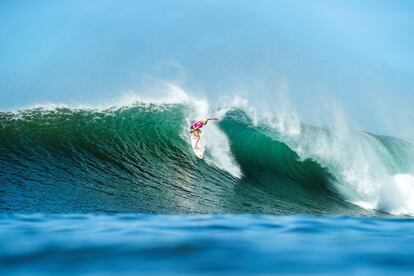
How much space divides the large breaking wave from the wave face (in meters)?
0.03

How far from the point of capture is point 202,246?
2.24 m

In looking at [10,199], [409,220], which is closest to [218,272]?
[409,220]

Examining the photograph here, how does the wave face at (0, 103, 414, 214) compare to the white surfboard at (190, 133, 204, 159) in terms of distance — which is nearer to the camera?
the wave face at (0, 103, 414, 214)

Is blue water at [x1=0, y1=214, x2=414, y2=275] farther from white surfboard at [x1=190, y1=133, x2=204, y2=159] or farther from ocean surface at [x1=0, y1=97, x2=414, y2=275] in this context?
white surfboard at [x1=190, y1=133, x2=204, y2=159]

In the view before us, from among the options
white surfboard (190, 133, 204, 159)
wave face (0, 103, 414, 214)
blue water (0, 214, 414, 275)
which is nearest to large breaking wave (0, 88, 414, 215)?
wave face (0, 103, 414, 214)

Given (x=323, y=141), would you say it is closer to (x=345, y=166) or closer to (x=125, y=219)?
(x=345, y=166)

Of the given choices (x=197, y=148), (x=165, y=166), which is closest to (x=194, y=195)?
(x=165, y=166)

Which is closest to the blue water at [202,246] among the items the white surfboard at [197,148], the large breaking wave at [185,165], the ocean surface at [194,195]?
the ocean surface at [194,195]

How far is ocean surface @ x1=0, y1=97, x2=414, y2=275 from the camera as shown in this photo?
6.84ft

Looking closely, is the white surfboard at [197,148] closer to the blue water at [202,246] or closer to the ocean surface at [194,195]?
the ocean surface at [194,195]

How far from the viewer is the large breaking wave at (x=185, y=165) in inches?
379

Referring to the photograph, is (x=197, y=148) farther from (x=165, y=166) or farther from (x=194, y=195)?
(x=194, y=195)

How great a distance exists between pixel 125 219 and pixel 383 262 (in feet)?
6.12

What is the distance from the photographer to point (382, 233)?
2822 millimetres
